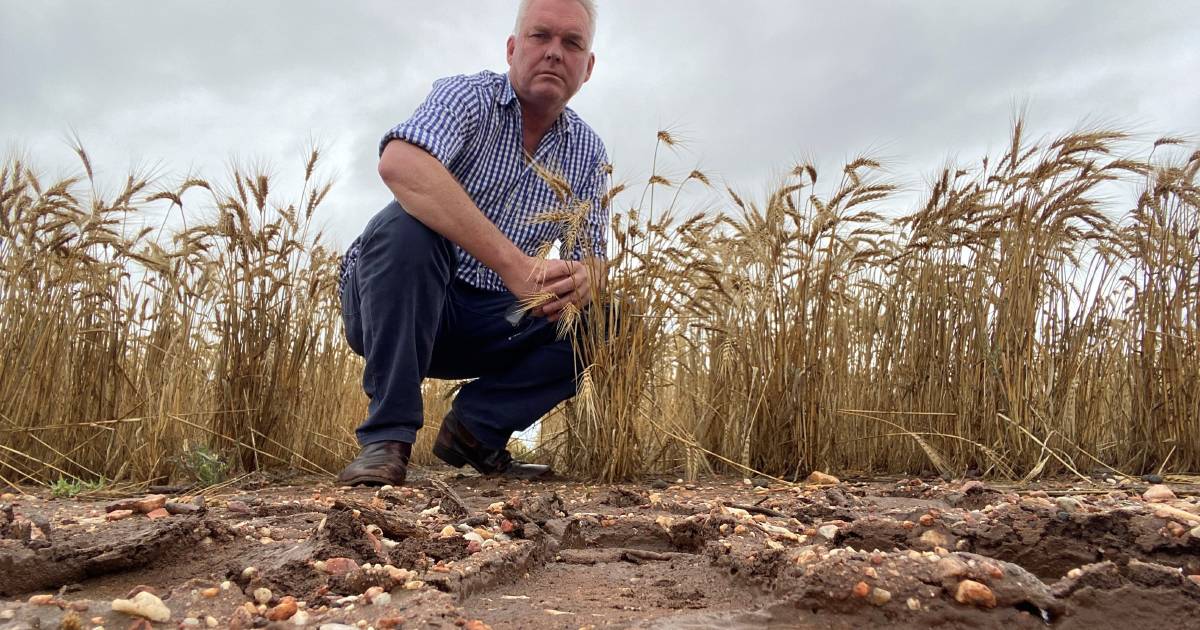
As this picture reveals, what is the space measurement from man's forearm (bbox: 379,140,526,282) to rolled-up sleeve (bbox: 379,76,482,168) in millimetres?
38

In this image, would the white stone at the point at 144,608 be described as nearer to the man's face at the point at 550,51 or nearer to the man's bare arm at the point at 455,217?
the man's bare arm at the point at 455,217

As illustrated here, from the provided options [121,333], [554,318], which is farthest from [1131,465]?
[121,333]

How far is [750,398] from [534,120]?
1345mm

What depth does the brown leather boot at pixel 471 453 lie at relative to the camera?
3.27m

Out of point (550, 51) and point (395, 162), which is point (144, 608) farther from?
point (550, 51)

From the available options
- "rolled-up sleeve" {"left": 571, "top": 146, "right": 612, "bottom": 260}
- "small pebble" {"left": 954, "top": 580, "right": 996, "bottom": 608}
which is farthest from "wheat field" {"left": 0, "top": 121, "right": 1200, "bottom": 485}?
"small pebble" {"left": 954, "top": 580, "right": 996, "bottom": 608}

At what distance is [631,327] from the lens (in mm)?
2865

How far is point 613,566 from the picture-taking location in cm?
157

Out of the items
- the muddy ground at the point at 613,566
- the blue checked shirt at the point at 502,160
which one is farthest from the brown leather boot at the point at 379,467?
the blue checked shirt at the point at 502,160

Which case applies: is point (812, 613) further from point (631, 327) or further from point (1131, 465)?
point (1131, 465)

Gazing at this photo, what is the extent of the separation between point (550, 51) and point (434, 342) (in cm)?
114

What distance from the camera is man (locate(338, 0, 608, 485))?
2828mm

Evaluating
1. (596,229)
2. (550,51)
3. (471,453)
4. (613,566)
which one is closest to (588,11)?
(550,51)

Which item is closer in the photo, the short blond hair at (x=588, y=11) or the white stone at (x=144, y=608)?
the white stone at (x=144, y=608)
